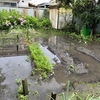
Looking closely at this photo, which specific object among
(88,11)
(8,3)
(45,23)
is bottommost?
(45,23)

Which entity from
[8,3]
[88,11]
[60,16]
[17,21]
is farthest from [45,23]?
[8,3]

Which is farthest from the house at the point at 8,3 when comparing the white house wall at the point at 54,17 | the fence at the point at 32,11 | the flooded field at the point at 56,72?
the flooded field at the point at 56,72

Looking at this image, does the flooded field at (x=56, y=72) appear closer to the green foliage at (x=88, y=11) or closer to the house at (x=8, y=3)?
the green foliage at (x=88, y=11)

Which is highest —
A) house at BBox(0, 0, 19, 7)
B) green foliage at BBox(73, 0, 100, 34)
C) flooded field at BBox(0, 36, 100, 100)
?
house at BBox(0, 0, 19, 7)

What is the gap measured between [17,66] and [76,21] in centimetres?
738

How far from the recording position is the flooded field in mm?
3563

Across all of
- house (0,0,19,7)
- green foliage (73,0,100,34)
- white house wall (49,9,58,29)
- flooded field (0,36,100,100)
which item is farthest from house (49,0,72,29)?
house (0,0,19,7)

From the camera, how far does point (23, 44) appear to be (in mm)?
7289

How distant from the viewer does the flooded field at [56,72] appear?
3.56 metres

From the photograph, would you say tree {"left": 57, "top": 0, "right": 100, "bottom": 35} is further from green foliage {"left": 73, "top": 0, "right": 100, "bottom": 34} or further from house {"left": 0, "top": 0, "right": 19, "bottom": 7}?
house {"left": 0, "top": 0, "right": 19, "bottom": 7}

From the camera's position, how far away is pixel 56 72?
4562 millimetres

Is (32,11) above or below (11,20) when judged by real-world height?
above

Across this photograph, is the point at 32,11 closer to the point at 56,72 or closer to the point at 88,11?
the point at 88,11

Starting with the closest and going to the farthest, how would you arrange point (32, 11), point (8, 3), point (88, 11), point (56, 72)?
point (56, 72) → point (88, 11) → point (32, 11) → point (8, 3)
